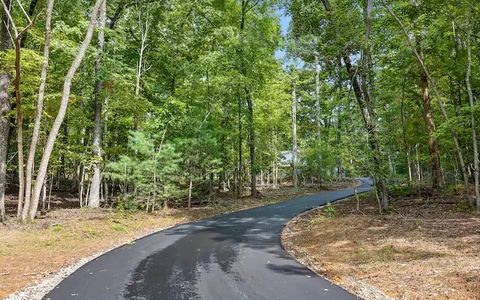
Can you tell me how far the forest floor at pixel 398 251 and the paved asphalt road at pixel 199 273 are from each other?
0.69 meters

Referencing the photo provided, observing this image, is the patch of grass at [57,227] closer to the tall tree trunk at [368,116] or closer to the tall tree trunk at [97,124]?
the tall tree trunk at [97,124]

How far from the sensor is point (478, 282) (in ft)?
20.8

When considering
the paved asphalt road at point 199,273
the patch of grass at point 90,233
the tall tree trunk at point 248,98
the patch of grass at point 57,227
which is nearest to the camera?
the paved asphalt road at point 199,273

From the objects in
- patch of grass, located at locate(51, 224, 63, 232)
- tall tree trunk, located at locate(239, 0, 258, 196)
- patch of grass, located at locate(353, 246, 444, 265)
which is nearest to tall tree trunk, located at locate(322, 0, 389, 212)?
patch of grass, located at locate(353, 246, 444, 265)

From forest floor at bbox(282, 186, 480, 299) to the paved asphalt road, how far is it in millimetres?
686

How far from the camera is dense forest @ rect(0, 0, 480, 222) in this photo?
48.5ft

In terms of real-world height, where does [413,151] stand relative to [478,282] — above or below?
above

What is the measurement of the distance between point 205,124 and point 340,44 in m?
7.94

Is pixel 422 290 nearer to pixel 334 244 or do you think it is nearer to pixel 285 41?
pixel 334 244

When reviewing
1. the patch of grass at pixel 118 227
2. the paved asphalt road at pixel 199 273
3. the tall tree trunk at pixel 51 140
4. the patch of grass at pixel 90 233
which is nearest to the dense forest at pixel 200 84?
the tall tree trunk at pixel 51 140

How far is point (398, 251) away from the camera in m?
9.01

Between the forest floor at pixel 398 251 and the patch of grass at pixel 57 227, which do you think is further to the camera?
the patch of grass at pixel 57 227

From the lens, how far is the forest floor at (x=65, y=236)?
27.3ft

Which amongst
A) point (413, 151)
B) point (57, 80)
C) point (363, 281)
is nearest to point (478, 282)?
point (363, 281)
